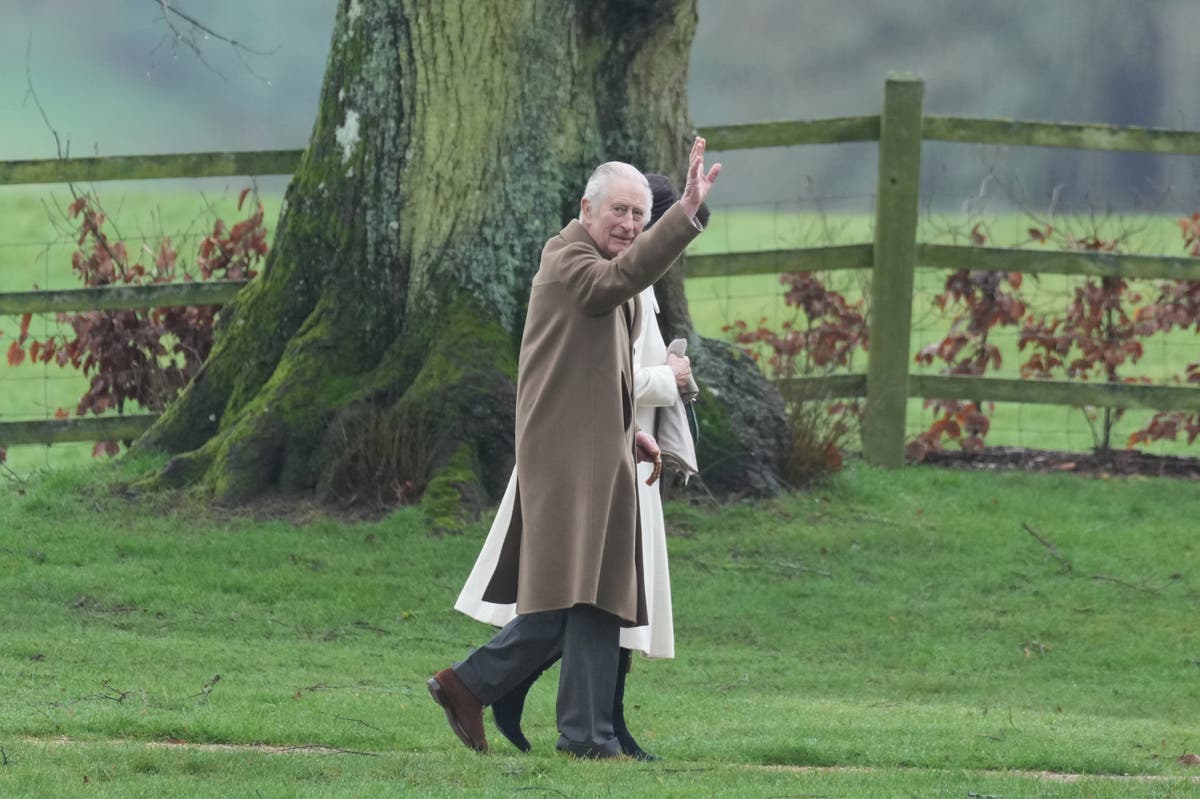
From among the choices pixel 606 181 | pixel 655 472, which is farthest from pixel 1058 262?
pixel 606 181

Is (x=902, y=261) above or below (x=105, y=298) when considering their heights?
above

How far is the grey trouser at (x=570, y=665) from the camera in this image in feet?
18.8

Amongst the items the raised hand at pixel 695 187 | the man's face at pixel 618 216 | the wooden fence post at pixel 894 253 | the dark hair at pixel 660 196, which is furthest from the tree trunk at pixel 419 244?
the raised hand at pixel 695 187

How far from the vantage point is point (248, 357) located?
10.2 metres

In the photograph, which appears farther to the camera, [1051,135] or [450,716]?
[1051,135]

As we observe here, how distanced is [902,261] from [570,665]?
6.42 metres

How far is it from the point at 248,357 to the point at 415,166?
1384 millimetres

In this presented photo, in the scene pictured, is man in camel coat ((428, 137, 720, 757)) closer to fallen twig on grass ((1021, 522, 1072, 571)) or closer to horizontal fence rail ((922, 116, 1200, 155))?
fallen twig on grass ((1021, 522, 1072, 571))

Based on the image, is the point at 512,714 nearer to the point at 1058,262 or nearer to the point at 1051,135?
the point at 1058,262

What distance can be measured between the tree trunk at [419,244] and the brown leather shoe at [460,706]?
357 cm

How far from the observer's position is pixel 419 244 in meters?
9.95

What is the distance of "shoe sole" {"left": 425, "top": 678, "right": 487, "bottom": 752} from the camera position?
5.84 metres

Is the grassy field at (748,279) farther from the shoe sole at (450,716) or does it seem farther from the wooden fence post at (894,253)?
the shoe sole at (450,716)

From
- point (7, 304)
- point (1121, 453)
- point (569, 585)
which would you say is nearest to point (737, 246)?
point (1121, 453)
